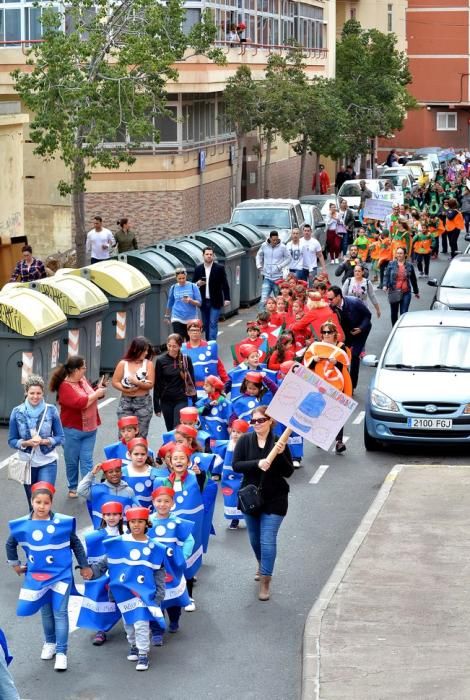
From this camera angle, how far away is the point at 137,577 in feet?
33.8

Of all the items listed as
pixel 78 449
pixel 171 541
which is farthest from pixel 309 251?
pixel 171 541

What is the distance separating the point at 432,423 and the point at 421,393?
0.36 meters

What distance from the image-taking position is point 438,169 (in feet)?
219

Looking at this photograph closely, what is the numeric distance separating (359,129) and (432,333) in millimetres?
40477

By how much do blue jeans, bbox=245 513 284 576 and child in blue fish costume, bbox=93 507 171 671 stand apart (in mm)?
1381

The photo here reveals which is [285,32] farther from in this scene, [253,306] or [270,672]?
[270,672]

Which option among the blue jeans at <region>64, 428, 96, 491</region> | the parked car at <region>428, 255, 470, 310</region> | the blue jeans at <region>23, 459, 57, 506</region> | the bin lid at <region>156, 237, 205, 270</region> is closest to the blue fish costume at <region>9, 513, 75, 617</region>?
the blue jeans at <region>23, 459, 57, 506</region>

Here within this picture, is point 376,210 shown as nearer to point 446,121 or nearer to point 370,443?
point 370,443

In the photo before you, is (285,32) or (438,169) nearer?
(285,32)

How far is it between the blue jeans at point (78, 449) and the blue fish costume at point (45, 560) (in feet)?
13.8

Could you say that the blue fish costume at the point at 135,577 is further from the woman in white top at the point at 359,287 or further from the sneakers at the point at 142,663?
the woman in white top at the point at 359,287

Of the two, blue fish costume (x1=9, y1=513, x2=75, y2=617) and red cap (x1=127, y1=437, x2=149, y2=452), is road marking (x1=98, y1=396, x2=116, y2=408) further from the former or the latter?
blue fish costume (x1=9, y1=513, x2=75, y2=617)

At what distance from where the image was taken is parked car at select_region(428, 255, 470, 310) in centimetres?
2378

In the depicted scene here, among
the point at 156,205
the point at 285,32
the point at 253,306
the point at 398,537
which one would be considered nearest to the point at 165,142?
the point at 156,205
